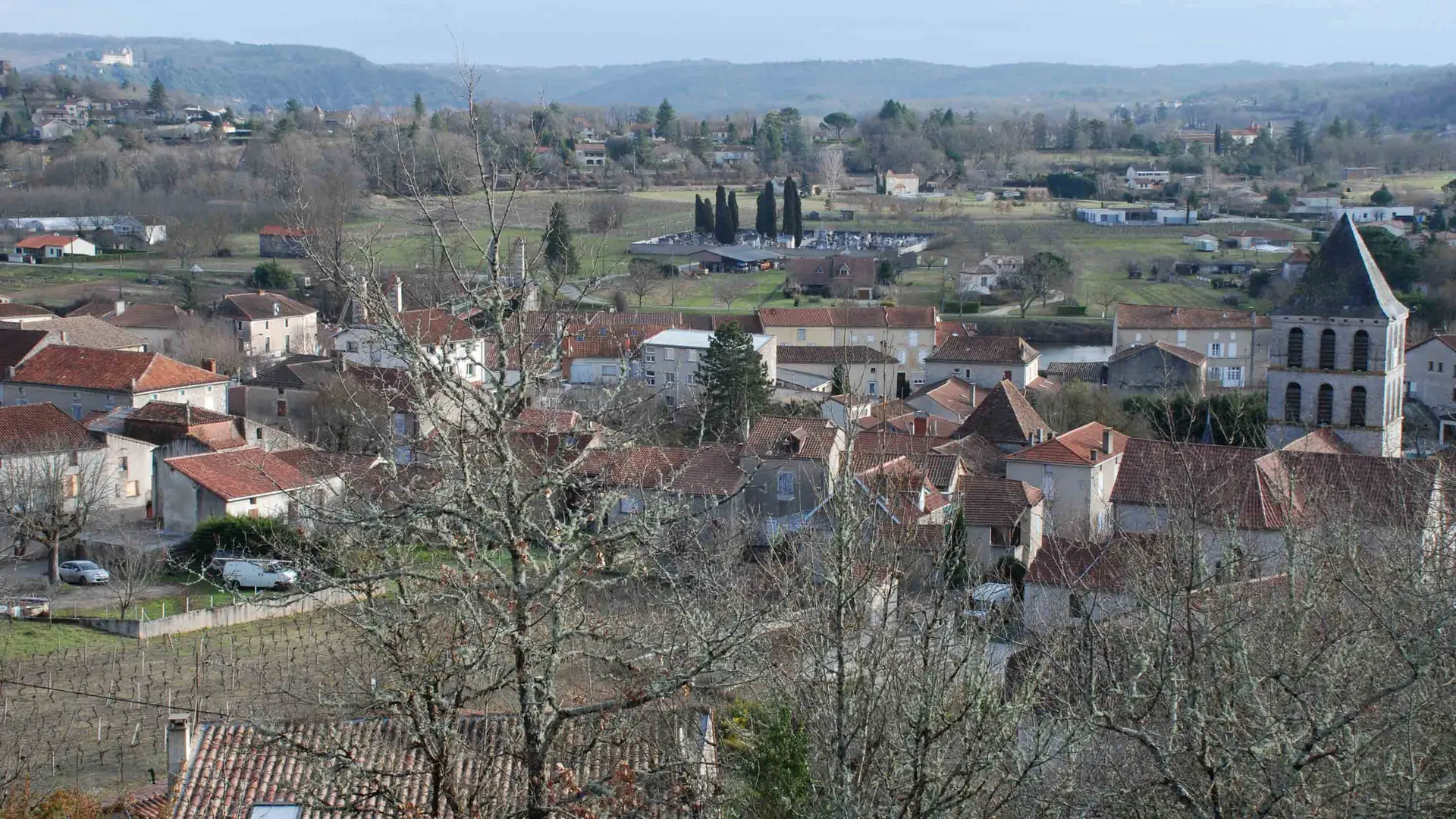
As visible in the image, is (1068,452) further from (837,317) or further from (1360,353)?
(837,317)

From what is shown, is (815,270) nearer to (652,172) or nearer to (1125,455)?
(1125,455)

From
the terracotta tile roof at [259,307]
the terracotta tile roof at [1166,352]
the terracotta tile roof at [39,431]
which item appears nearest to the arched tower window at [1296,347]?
the terracotta tile roof at [1166,352]

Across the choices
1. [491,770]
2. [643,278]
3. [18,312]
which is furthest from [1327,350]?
[643,278]

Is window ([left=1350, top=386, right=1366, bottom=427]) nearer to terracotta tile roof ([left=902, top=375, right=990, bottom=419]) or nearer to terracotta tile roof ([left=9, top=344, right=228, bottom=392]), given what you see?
terracotta tile roof ([left=902, top=375, right=990, bottom=419])

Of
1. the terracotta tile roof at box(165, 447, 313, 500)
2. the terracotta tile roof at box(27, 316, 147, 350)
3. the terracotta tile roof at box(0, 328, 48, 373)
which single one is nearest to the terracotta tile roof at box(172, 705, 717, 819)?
the terracotta tile roof at box(165, 447, 313, 500)

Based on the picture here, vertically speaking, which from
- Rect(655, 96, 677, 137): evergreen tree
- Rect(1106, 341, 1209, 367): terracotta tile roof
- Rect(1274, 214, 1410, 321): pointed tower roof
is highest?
Rect(655, 96, 677, 137): evergreen tree

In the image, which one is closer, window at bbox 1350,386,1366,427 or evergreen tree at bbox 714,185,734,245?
window at bbox 1350,386,1366,427
